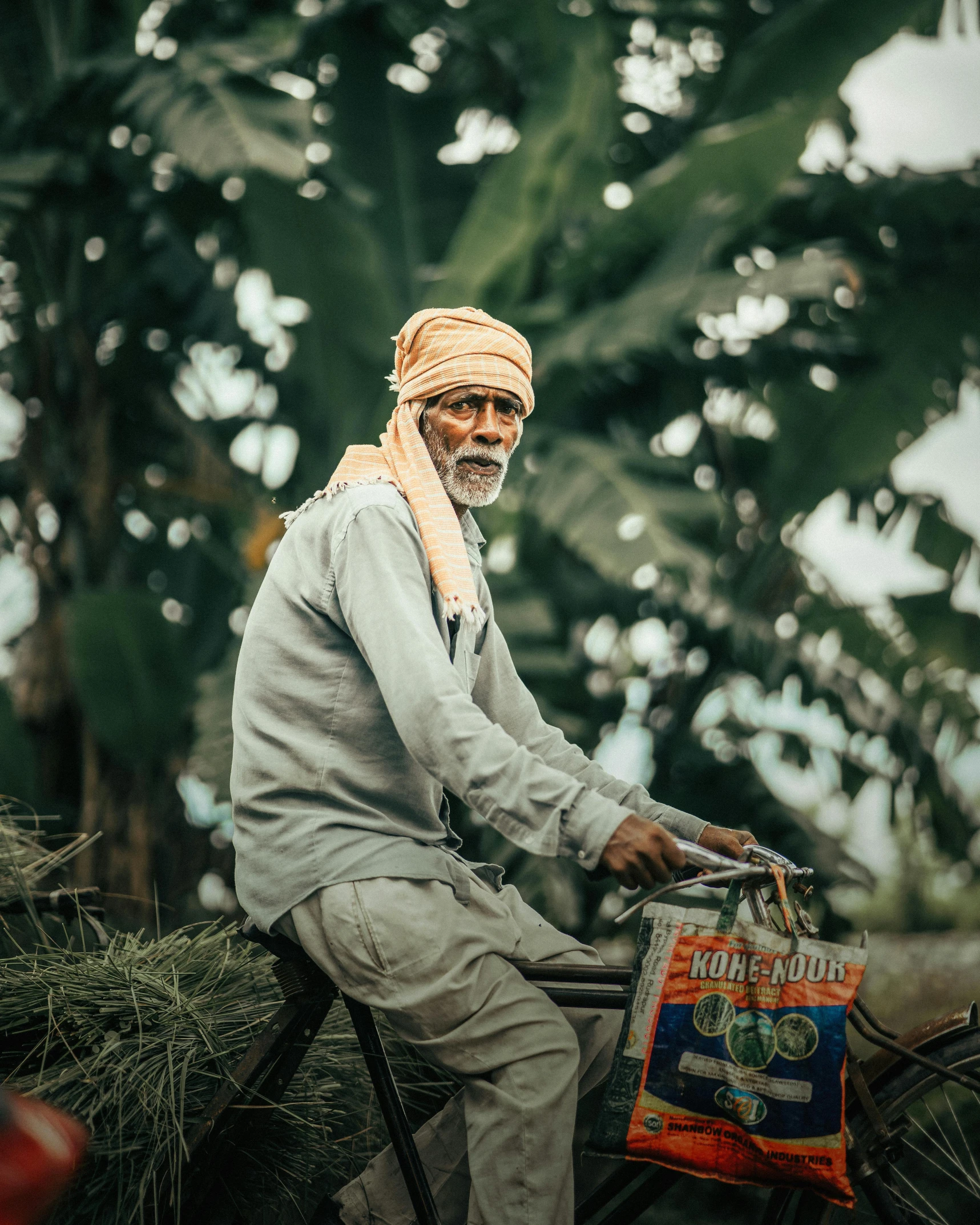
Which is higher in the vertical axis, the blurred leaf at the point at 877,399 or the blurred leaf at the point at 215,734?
the blurred leaf at the point at 877,399

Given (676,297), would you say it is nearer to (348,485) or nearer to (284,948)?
(348,485)

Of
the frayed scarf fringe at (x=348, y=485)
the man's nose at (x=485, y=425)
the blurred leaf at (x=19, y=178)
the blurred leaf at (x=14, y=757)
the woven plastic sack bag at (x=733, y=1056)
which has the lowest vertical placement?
the blurred leaf at (x=14, y=757)

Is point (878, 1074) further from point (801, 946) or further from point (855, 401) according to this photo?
point (855, 401)

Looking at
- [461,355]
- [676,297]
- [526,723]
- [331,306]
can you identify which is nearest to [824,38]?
[676,297]

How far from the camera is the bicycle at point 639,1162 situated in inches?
68.1

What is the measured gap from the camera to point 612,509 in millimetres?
4547

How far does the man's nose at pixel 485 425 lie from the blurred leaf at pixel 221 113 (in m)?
2.57

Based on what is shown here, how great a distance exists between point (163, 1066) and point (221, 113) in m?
3.78

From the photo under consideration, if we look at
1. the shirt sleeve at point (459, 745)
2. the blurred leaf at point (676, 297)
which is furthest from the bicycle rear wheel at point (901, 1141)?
the blurred leaf at point (676, 297)

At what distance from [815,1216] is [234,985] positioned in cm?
107

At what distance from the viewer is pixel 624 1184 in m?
1.88

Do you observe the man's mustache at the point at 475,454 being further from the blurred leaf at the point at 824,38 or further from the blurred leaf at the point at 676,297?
the blurred leaf at the point at 824,38

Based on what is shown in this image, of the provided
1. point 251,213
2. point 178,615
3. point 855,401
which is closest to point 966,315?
point 855,401

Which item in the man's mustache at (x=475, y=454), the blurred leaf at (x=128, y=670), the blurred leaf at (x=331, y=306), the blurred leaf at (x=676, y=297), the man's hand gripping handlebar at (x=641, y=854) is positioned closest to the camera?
the man's hand gripping handlebar at (x=641, y=854)
